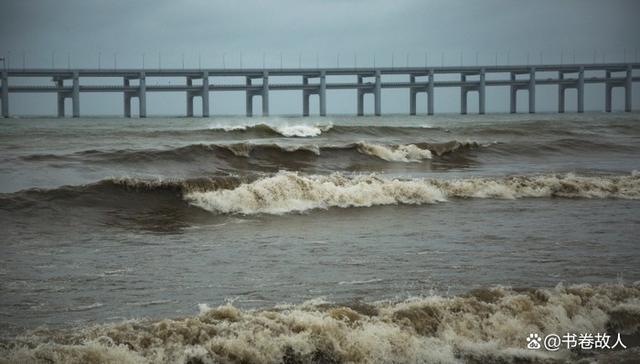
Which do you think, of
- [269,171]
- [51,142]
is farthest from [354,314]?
[51,142]

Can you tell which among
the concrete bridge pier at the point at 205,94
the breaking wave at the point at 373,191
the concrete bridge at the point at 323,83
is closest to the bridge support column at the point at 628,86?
the concrete bridge at the point at 323,83

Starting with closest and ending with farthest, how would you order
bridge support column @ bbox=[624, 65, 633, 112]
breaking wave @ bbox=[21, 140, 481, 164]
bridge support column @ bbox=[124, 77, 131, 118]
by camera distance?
breaking wave @ bbox=[21, 140, 481, 164]
bridge support column @ bbox=[124, 77, 131, 118]
bridge support column @ bbox=[624, 65, 633, 112]

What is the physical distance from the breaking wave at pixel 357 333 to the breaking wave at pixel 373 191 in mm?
7037

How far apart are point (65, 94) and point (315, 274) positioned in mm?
92731

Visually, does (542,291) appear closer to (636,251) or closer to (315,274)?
(315,274)

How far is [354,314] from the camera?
18.1ft

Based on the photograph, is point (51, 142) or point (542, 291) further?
point (51, 142)

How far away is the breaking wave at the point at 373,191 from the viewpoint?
12.9m

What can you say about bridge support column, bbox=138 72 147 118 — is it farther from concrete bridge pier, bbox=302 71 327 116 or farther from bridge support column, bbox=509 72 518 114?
bridge support column, bbox=509 72 518 114

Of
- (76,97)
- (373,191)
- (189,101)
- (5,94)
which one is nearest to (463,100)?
(189,101)

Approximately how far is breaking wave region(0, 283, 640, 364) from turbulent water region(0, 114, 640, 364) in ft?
0.05

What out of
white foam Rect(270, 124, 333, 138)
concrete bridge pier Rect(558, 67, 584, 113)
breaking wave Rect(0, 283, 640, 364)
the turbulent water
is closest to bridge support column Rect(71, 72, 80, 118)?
white foam Rect(270, 124, 333, 138)

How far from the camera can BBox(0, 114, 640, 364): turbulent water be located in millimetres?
5102

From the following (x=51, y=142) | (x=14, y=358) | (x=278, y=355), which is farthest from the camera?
(x=51, y=142)
